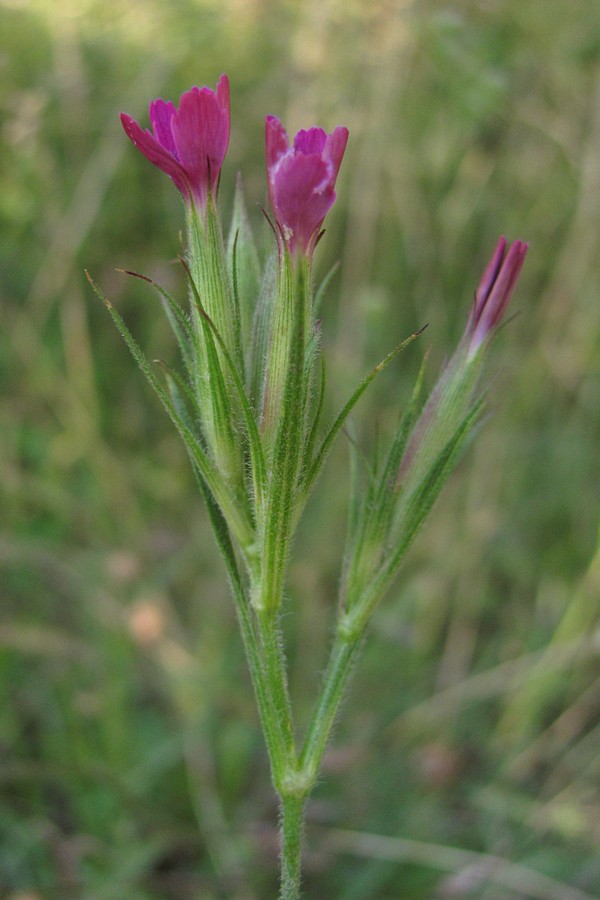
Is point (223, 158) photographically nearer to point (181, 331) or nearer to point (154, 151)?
point (154, 151)

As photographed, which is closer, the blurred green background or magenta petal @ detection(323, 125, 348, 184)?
magenta petal @ detection(323, 125, 348, 184)

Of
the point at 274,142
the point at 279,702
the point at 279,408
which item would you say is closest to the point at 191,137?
the point at 274,142

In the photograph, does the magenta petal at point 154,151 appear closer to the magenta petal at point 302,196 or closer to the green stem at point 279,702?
the magenta petal at point 302,196

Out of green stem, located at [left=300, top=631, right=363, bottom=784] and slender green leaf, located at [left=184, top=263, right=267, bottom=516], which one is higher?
slender green leaf, located at [left=184, top=263, right=267, bottom=516]

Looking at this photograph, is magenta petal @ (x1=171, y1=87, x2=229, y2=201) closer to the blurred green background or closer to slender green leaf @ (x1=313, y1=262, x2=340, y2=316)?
slender green leaf @ (x1=313, y1=262, x2=340, y2=316)

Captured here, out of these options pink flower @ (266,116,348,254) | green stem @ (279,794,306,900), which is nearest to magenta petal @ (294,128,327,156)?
pink flower @ (266,116,348,254)

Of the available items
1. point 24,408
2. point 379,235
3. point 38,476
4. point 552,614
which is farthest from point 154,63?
point 552,614

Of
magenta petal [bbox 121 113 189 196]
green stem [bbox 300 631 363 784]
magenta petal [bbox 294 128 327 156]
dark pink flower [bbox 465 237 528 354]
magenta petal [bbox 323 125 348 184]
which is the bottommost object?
green stem [bbox 300 631 363 784]

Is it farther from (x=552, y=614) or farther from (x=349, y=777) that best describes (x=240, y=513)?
(x=552, y=614)

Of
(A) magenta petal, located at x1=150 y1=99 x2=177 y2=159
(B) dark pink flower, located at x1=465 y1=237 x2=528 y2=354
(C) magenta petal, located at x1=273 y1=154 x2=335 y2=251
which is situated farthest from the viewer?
(B) dark pink flower, located at x1=465 y1=237 x2=528 y2=354
